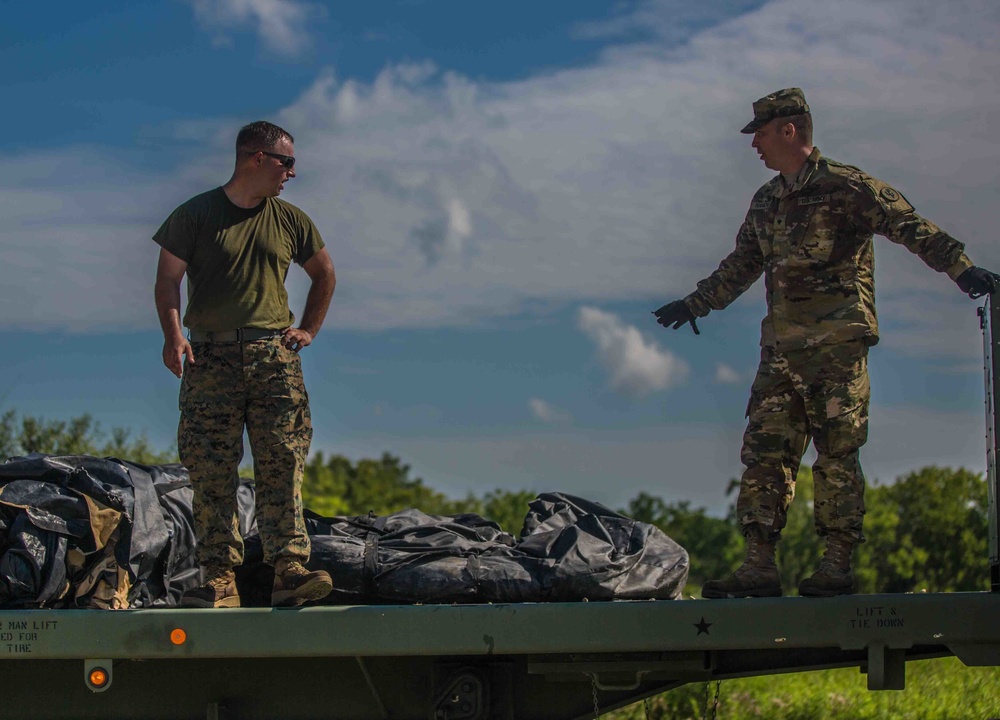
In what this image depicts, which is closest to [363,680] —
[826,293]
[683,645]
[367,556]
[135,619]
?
[367,556]

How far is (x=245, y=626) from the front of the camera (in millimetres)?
3896

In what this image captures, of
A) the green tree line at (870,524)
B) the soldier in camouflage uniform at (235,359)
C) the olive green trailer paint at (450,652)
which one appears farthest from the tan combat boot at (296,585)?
the green tree line at (870,524)

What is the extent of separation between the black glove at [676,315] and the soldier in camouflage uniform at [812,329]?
1.12ft

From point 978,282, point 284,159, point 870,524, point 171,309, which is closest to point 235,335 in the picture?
point 171,309

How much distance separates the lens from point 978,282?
3939 mm

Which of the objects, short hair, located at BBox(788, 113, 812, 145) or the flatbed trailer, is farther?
short hair, located at BBox(788, 113, 812, 145)

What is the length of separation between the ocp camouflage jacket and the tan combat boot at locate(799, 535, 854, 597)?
654 mm

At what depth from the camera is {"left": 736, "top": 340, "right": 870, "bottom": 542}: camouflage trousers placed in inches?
163

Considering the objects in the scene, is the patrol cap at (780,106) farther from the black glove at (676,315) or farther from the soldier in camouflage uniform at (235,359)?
the soldier in camouflage uniform at (235,359)

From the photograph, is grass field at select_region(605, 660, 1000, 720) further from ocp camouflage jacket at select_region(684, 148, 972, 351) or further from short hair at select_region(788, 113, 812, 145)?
short hair at select_region(788, 113, 812, 145)

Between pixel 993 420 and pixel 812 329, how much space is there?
0.62m

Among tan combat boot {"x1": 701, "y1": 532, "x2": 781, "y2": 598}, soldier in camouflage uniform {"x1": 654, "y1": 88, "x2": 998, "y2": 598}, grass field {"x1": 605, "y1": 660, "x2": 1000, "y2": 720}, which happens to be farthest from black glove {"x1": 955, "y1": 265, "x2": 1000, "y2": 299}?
grass field {"x1": 605, "y1": 660, "x2": 1000, "y2": 720}

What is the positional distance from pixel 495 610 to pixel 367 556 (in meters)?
0.82

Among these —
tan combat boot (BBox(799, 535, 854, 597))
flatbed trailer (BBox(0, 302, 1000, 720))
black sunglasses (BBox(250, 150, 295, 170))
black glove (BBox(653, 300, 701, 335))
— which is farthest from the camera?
black glove (BBox(653, 300, 701, 335))
